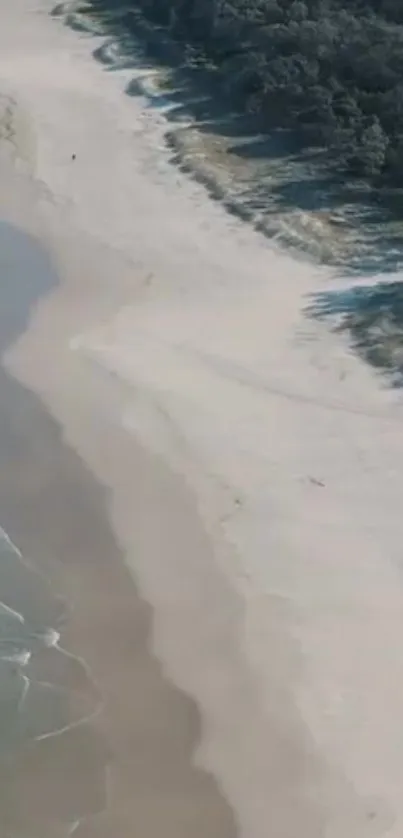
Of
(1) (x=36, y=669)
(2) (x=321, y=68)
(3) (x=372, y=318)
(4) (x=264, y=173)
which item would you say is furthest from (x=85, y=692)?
(2) (x=321, y=68)

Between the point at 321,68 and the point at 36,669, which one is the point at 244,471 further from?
the point at 321,68

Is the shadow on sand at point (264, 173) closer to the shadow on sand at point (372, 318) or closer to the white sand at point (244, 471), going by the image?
the white sand at point (244, 471)

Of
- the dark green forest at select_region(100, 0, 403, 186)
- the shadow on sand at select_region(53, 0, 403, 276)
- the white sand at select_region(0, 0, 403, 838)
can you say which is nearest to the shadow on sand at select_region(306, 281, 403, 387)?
the white sand at select_region(0, 0, 403, 838)

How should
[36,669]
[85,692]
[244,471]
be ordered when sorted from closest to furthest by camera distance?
[85,692] → [36,669] → [244,471]

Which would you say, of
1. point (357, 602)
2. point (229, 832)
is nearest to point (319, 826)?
point (229, 832)

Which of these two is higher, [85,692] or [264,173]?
[264,173]

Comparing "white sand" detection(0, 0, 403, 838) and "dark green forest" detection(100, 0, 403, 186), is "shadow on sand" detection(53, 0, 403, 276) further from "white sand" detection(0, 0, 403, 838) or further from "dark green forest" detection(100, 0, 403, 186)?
"white sand" detection(0, 0, 403, 838)

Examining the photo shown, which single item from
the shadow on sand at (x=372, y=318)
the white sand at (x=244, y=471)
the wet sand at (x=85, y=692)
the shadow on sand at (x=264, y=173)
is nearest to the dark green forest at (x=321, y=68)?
the shadow on sand at (x=264, y=173)
